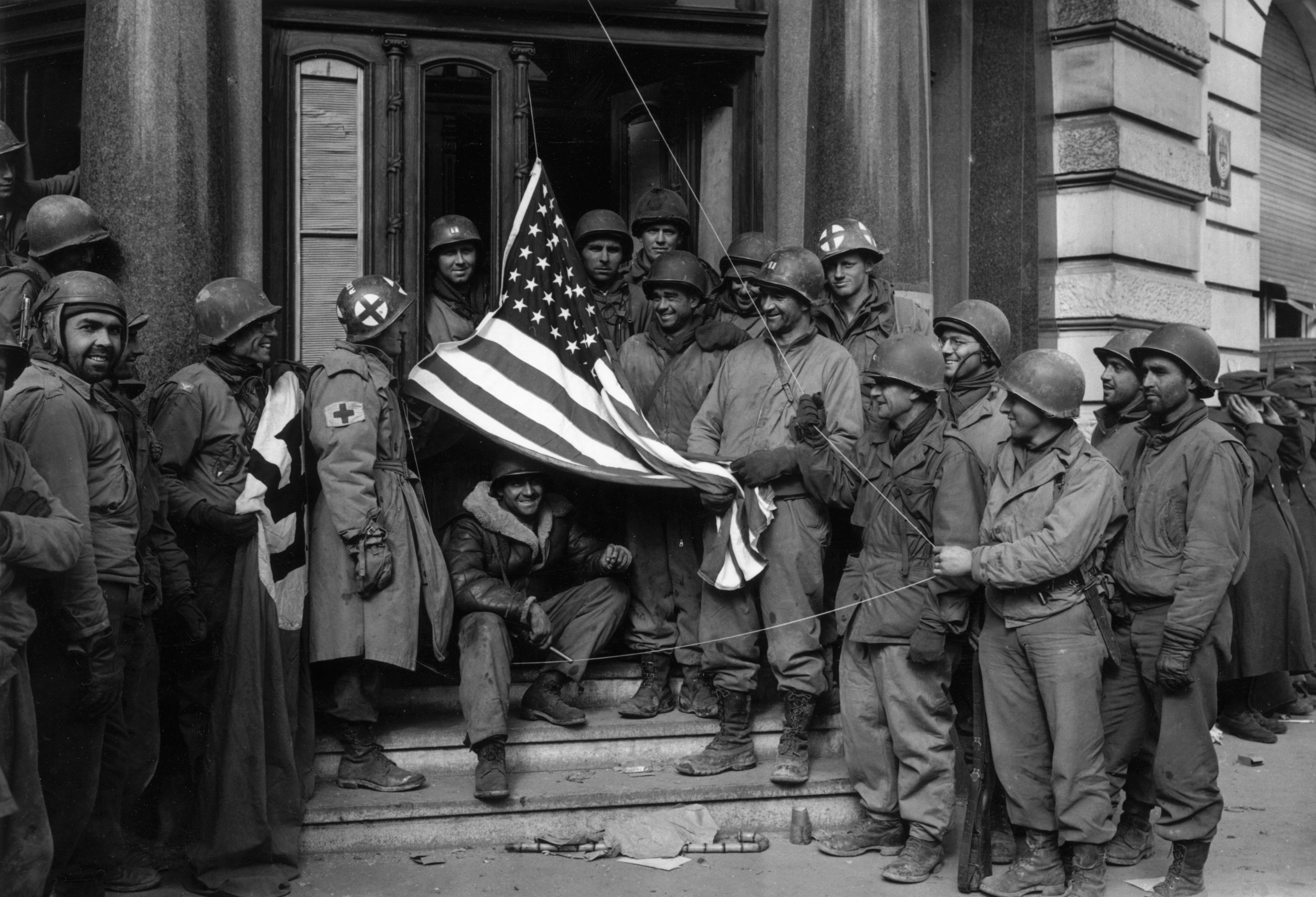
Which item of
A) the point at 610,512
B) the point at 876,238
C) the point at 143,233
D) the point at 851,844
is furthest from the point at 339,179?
the point at 851,844

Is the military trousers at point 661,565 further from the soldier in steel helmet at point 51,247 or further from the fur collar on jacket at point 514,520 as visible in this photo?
the soldier in steel helmet at point 51,247

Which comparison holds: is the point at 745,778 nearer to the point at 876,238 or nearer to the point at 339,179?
the point at 876,238

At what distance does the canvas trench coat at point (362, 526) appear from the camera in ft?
21.2

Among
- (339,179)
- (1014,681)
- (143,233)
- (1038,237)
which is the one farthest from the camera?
(1038,237)

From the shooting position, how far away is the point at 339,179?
827 cm

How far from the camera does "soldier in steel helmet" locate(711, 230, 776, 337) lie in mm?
7762

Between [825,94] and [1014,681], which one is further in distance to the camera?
[825,94]

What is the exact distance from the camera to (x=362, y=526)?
21.2 feet

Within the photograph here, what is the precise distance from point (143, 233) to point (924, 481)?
4.07 meters

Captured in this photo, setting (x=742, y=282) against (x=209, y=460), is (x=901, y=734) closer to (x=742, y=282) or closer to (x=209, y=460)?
(x=742, y=282)

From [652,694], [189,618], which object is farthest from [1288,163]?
[189,618]

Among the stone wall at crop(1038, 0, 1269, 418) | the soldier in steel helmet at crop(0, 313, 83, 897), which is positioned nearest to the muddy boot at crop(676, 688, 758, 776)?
the soldier in steel helmet at crop(0, 313, 83, 897)

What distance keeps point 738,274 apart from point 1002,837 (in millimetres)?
3337

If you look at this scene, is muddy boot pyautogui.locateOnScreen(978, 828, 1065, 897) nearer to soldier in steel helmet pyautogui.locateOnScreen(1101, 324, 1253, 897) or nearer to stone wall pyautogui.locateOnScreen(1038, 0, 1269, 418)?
soldier in steel helmet pyautogui.locateOnScreen(1101, 324, 1253, 897)
